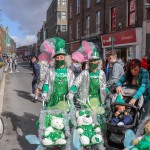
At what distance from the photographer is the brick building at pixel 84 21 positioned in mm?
26078

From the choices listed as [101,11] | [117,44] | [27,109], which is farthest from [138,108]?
[101,11]

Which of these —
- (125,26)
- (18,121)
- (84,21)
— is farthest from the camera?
(84,21)

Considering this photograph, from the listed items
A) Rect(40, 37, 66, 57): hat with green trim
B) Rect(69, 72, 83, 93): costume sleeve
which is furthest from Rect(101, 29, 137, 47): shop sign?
Rect(69, 72, 83, 93): costume sleeve

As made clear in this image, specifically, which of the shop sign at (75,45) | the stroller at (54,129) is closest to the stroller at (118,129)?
the stroller at (54,129)

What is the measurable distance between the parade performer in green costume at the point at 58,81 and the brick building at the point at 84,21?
20470mm

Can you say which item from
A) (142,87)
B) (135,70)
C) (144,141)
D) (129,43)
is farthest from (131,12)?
(144,141)

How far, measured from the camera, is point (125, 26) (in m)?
20.8

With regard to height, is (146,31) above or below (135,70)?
above

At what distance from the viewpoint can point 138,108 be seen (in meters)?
4.77

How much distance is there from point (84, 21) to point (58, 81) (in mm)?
25376

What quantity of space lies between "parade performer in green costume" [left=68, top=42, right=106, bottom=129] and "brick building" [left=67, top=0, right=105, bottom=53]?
20.5 meters

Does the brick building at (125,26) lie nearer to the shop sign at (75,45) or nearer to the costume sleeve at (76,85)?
the shop sign at (75,45)

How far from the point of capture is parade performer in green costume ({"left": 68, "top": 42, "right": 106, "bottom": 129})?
5008mm

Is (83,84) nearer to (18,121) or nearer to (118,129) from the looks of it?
(118,129)
